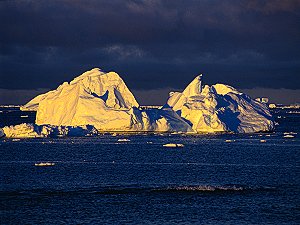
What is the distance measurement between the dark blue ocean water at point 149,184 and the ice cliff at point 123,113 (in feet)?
38.3

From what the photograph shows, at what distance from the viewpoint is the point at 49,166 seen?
2178 inches

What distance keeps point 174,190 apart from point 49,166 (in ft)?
56.9

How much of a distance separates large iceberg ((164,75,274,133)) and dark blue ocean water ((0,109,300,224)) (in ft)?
46.5

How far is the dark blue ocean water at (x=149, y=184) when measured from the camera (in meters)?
33.2

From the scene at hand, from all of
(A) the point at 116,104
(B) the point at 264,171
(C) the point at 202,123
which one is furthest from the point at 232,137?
(B) the point at 264,171

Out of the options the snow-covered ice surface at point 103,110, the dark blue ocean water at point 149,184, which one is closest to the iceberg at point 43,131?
the snow-covered ice surface at point 103,110

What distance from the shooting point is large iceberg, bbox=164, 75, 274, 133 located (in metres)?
92.2

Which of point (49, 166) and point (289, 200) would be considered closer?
point (289, 200)

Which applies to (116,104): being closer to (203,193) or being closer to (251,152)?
(251,152)

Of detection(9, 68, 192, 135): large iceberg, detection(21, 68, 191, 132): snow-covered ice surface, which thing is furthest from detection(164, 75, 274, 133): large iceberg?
detection(21, 68, 191, 132): snow-covered ice surface

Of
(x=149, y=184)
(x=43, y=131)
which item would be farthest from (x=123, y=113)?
(x=149, y=184)

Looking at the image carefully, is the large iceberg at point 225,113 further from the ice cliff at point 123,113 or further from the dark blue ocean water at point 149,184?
the dark blue ocean water at point 149,184

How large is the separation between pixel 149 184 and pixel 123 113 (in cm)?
4485

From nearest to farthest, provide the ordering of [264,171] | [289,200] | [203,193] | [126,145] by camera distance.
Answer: [289,200] < [203,193] < [264,171] < [126,145]
